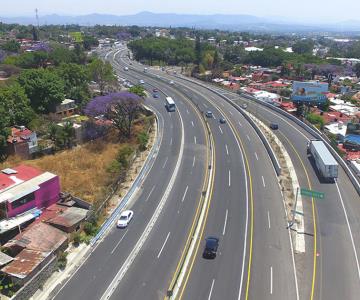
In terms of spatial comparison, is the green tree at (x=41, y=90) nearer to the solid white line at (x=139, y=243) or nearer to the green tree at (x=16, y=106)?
the green tree at (x=16, y=106)

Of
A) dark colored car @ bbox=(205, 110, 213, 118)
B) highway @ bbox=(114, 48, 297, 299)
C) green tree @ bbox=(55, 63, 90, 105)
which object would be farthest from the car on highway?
green tree @ bbox=(55, 63, 90, 105)

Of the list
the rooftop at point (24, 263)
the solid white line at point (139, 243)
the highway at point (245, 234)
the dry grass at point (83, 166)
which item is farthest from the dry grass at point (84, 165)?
the highway at point (245, 234)

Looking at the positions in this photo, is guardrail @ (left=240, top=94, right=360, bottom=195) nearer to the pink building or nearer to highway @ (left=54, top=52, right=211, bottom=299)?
highway @ (left=54, top=52, right=211, bottom=299)

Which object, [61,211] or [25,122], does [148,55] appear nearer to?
[25,122]

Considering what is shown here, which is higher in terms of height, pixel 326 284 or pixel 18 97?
pixel 18 97

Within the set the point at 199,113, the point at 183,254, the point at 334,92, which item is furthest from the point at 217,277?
the point at 334,92

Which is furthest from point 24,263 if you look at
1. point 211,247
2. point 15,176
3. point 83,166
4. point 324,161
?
point 324,161
